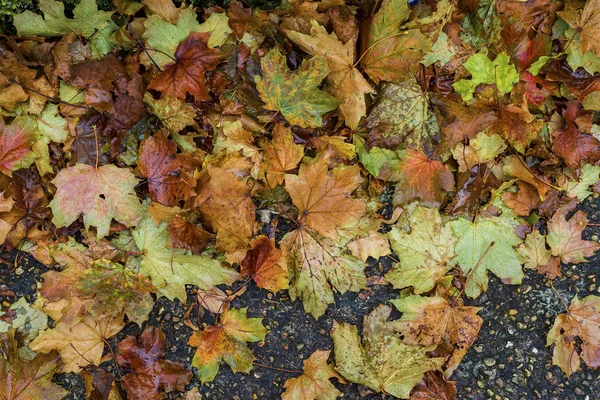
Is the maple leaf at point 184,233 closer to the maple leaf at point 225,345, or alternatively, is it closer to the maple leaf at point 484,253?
the maple leaf at point 225,345

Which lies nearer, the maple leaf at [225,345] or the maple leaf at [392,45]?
the maple leaf at [392,45]

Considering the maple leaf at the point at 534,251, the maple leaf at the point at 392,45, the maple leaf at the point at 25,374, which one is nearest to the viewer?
the maple leaf at the point at 392,45

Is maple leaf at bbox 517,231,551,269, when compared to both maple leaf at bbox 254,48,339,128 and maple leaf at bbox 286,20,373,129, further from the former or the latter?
maple leaf at bbox 254,48,339,128

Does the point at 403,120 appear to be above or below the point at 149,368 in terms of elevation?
above

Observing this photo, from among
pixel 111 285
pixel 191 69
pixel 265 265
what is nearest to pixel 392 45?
pixel 191 69

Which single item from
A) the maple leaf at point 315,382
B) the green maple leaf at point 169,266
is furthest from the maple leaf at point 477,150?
the green maple leaf at point 169,266

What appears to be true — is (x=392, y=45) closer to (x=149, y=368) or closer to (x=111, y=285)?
(x=111, y=285)

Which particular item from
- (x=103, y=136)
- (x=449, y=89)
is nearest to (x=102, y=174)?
(x=103, y=136)

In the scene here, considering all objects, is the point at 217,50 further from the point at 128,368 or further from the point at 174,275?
the point at 128,368
